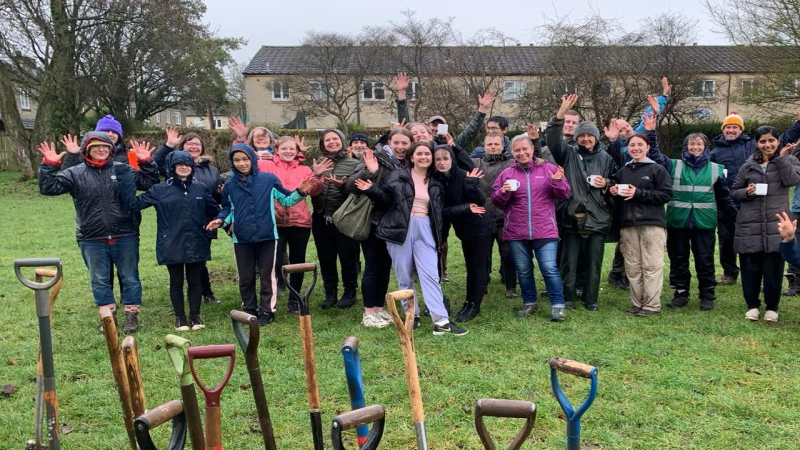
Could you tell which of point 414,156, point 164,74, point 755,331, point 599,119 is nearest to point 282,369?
point 414,156

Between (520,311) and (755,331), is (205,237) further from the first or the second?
(755,331)

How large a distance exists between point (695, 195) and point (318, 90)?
25978 mm

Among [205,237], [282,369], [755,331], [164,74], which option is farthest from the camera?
[164,74]

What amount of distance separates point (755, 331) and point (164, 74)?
83.8ft

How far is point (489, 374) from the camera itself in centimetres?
487

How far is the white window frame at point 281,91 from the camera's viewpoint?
108 feet

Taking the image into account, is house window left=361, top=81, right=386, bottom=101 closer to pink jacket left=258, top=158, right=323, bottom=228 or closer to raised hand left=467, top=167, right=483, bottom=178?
pink jacket left=258, top=158, right=323, bottom=228

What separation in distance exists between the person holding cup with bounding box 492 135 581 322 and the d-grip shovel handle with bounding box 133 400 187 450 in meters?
4.35

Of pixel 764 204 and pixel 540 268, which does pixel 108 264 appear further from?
pixel 764 204

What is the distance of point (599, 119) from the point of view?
18.0m

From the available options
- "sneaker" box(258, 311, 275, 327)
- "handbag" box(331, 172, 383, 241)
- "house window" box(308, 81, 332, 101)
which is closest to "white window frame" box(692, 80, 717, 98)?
"house window" box(308, 81, 332, 101)

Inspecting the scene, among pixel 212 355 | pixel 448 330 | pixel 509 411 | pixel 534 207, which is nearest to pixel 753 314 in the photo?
pixel 534 207

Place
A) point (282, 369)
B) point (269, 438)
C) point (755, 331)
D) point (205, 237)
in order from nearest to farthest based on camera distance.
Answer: point (269, 438)
point (282, 369)
point (755, 331)
point (205, 237)

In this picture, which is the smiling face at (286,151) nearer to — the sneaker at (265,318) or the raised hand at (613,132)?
the sneaker at (265,318)
